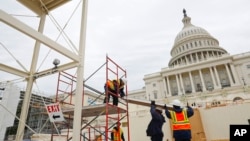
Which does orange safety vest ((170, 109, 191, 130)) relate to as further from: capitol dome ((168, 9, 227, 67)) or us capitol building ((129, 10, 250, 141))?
capitol dome ((168, 9, 227, 67))

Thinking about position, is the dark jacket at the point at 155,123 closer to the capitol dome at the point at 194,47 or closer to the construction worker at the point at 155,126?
the construction worker at the point at 155,126

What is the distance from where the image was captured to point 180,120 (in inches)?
200

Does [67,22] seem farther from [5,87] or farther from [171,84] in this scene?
[171,84]

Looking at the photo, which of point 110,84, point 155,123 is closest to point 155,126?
point 155,123

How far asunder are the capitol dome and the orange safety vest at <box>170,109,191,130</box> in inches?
2094

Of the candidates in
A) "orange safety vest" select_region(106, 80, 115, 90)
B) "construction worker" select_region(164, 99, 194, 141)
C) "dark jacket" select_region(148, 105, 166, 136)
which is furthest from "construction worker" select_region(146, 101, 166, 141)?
"orange safety vest" select_region(106, 80, 115, 90)

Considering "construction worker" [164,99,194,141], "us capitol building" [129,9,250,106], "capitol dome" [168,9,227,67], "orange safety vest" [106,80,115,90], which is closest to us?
"construction worker" [164,99,194,141]

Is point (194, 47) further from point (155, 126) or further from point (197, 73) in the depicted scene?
point (155, 126)

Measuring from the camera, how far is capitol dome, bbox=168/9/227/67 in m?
57.8

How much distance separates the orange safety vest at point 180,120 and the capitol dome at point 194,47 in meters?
Result: 53.2

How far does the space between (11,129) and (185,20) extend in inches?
2792

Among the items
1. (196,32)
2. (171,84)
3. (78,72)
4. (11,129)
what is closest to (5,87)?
(78,72)

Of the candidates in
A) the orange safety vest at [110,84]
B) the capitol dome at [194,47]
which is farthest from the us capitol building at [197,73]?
the orange safety vest at [110,84]

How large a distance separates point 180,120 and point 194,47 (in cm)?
5841
